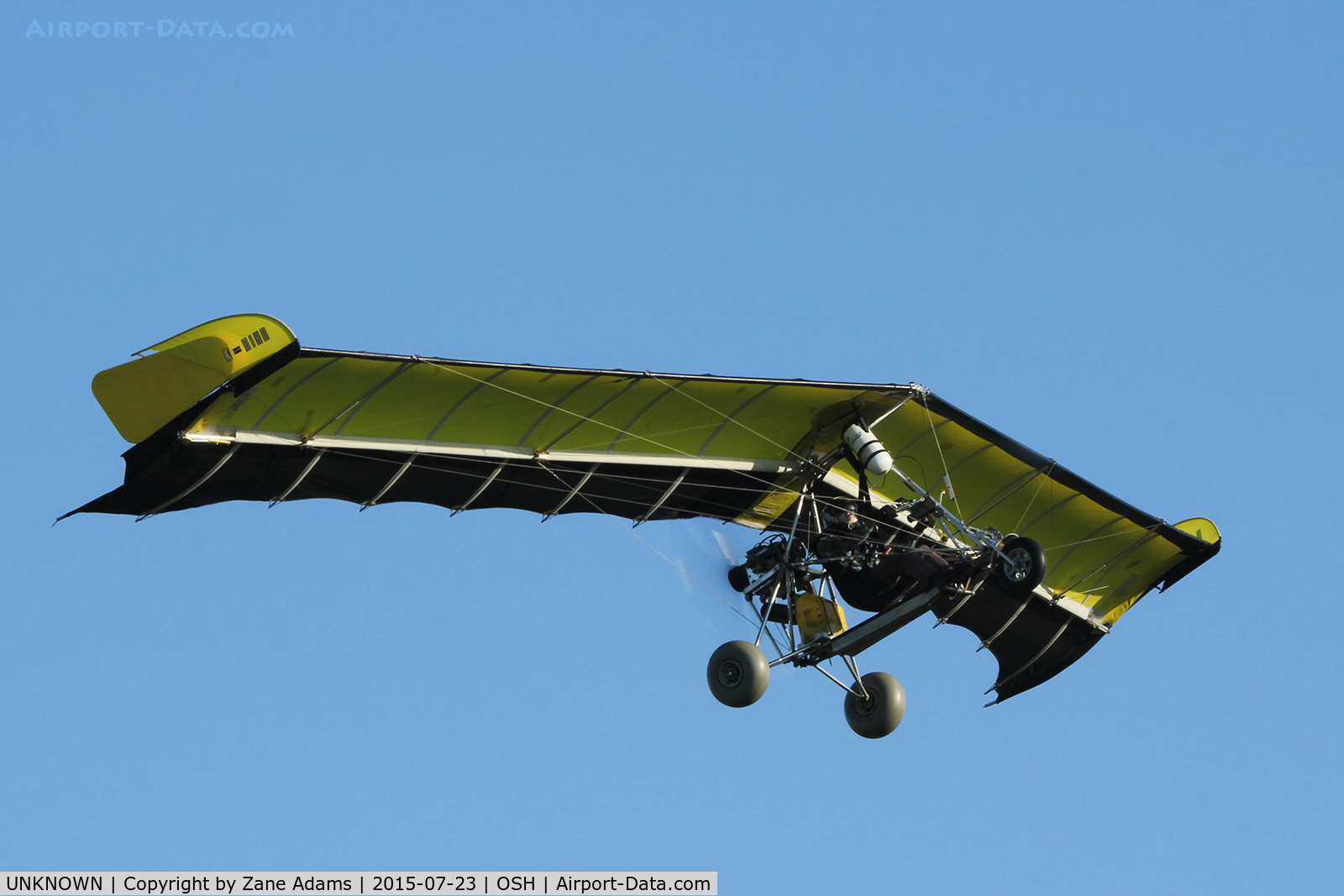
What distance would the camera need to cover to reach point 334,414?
2575 centimetres

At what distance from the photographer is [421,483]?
2725 cm

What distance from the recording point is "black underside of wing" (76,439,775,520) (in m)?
25.4

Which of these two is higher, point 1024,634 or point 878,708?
point 1024,634

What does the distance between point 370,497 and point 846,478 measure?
23.4 feet

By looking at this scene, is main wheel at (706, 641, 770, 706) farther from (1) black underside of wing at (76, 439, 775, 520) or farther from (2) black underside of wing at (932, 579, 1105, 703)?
(2) black underside of wing at (932, 579, 1105, 703)

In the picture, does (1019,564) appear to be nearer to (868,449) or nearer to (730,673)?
(868,449)

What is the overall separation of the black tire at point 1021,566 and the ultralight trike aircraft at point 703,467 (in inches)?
1.1

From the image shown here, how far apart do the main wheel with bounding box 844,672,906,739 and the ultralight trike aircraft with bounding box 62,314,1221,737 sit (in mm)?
29

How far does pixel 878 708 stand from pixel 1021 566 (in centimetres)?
362

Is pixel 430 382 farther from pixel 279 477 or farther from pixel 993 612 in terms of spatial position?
pixel 993 612

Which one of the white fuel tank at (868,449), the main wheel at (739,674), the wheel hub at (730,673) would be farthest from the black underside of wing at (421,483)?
the wheel hub at (730,673)

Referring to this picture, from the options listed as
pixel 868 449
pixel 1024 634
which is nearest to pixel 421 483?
pixel 868 449

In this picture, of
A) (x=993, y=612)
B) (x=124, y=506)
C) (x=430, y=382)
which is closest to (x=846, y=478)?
(x=993, y=612)

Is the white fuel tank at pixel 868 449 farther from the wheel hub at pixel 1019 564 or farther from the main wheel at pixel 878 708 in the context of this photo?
the main wheel at pixel 878 708
